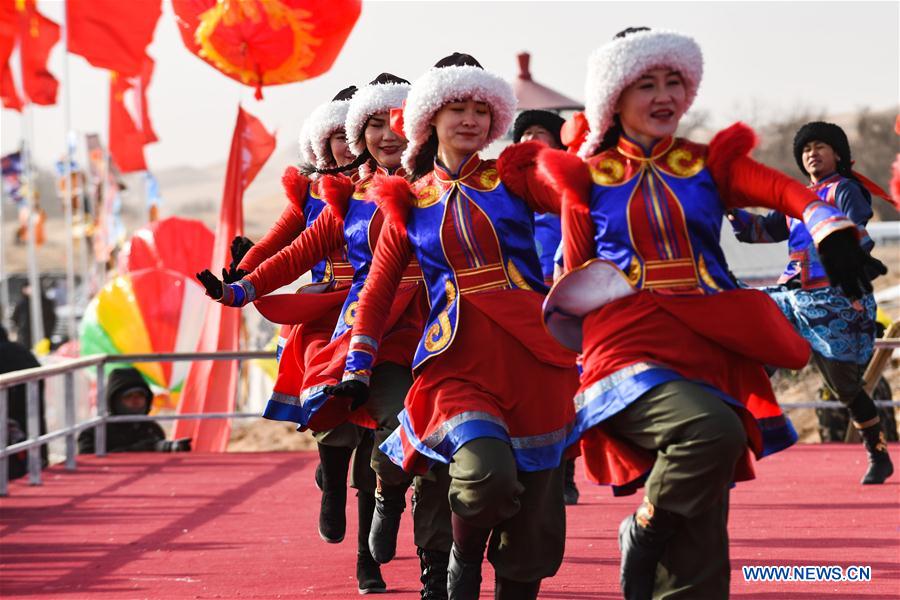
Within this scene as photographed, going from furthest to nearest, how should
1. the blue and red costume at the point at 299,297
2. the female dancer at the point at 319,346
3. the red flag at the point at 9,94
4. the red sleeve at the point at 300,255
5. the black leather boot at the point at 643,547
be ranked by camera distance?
the red flag at the point at 9,94 → the blue and red costume at the point at 299,297 → the female dancer at the point at 319,346 → the red sleeve at the point at 300,255 → the black leather boot at the point at 643,547

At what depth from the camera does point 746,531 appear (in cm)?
721

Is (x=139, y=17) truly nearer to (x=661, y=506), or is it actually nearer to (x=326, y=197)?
(x=326, y=197)

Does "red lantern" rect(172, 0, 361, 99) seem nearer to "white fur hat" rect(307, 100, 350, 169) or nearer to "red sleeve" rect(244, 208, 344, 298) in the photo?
"white fur hat" rect(307, 100, 350, 169)

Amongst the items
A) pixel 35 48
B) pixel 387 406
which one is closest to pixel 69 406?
pixel 387 406

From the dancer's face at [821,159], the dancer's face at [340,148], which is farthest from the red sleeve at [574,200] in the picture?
the dancer's face at [821,159]

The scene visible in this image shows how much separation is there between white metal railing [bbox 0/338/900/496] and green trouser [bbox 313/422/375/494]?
342cm

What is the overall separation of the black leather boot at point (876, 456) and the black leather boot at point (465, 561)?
3877 millimetres

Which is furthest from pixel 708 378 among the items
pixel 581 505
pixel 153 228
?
pixel 153 228

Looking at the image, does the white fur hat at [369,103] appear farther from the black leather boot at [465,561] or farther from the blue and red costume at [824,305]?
the blue and red costume at [824,305]

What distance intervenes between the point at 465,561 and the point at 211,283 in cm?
159

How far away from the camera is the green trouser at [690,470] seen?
12.9ft

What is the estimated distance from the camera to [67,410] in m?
10.6

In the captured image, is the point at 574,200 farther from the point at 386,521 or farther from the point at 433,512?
the point at 386,521

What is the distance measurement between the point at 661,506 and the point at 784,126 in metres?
51.5
